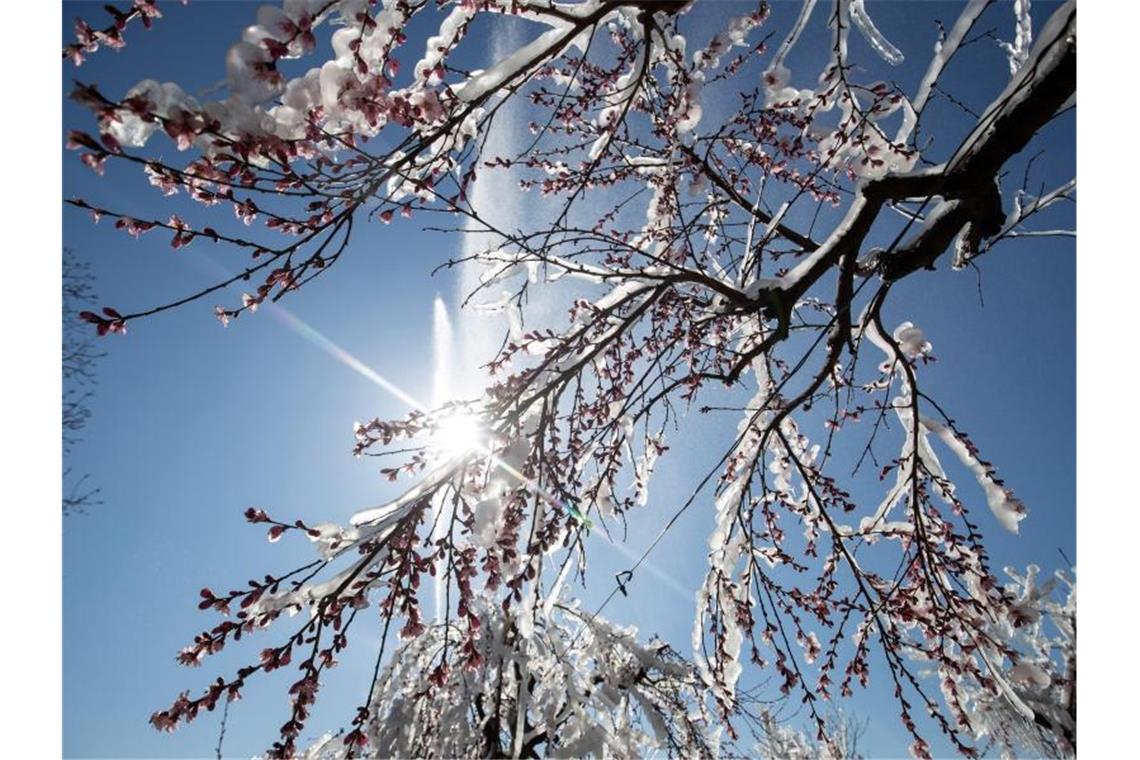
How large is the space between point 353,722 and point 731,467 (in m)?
2.36

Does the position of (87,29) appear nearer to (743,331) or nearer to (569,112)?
(569,112)

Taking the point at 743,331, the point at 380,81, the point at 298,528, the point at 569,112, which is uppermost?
the point at 569,112

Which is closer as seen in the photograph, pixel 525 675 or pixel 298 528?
pixel 298 528

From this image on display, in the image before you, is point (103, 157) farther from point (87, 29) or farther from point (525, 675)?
point (525, 675)

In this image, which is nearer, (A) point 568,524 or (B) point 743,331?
(A) point 568,524

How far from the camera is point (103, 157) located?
100cm

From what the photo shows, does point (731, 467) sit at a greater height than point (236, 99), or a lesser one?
greater

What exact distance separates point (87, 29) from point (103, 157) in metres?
0.59

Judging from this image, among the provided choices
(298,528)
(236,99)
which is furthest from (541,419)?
(236,99)

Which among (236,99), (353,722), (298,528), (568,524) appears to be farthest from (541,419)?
(236,99)

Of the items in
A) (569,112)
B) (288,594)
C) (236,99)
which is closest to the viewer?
(236,99)

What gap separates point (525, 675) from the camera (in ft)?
13.8

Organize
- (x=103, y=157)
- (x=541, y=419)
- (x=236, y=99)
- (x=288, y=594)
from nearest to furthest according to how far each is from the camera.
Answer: (x=103, y=157)
(x=236, y=99)
(x=288, y=594)
(x=541, y=419)
